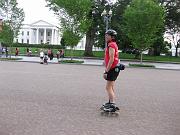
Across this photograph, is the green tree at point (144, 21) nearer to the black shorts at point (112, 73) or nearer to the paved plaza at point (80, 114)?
the paved plaza at point (80, 114)

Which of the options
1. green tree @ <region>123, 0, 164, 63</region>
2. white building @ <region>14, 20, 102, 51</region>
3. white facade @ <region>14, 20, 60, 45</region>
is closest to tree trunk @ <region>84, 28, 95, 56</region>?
green tree @ <region>123, 0, 164, 63</region>

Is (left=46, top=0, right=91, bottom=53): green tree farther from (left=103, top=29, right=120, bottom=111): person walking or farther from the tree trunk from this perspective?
(left=103, top=29, right=120, bottom=111): person walking

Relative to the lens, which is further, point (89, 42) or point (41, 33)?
point (41, 33)

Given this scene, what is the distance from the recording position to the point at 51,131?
6684mm

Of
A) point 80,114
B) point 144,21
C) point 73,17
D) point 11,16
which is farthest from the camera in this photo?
point 11,16

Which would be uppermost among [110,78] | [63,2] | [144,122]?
[63,2]

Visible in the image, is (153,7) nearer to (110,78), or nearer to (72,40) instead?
(72,40)

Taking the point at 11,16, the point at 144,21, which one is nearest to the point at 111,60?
the point at 144,21

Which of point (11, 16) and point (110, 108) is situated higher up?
point (11, 16)

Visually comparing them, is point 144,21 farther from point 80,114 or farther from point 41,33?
point 41,33

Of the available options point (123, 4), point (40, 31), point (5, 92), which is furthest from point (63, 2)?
point (40, 31)

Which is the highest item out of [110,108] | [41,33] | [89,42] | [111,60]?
[41,33]

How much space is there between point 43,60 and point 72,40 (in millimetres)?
5490

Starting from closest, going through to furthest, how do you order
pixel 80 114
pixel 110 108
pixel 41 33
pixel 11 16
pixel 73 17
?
1. pixel 80 114
2. pixel 110 108
3. pixel 73 17
4. pixel 11 16
5. pixel 41 33
